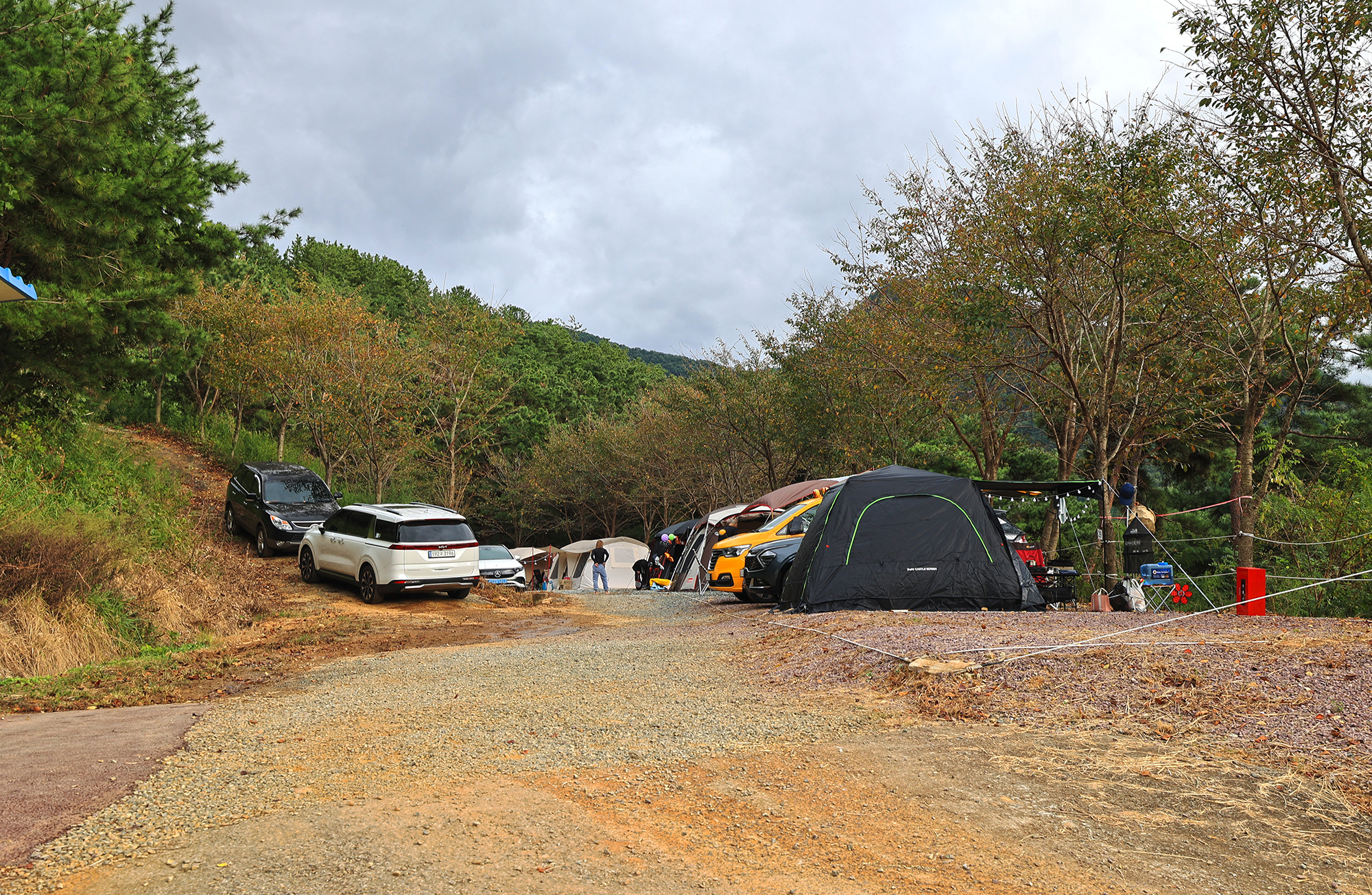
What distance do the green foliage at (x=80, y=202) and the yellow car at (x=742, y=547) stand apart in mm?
10074

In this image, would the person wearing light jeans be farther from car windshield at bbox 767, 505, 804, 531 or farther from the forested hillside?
car windshield at bbox 767, 505, 804, 531

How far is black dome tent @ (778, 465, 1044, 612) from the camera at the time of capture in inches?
500

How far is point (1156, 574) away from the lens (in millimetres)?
13773

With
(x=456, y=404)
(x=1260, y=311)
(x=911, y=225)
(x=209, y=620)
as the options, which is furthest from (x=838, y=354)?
(x=209, y=620)

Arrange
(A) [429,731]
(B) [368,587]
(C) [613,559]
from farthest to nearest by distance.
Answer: (C) [613,559]
(B) [368,587]
(A) [429,731]

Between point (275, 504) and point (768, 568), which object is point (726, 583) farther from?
point (275, 504)

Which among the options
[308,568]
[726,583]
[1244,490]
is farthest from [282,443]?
[1244,490]

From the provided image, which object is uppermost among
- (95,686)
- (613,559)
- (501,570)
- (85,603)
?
(613,559)

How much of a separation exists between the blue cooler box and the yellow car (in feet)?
17.2

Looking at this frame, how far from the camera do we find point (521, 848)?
4098mm

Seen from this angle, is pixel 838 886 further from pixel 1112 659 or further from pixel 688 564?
pixel 688 564

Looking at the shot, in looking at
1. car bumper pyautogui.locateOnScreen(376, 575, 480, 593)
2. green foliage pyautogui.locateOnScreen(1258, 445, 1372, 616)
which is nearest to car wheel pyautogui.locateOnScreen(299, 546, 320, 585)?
car bumper pyautogui.locateOnScreen(376, 575, 480, 593)

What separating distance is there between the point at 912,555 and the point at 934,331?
8.84 metres

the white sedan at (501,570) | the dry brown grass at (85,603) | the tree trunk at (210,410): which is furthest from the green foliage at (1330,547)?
the tree trunk at (210,410)
